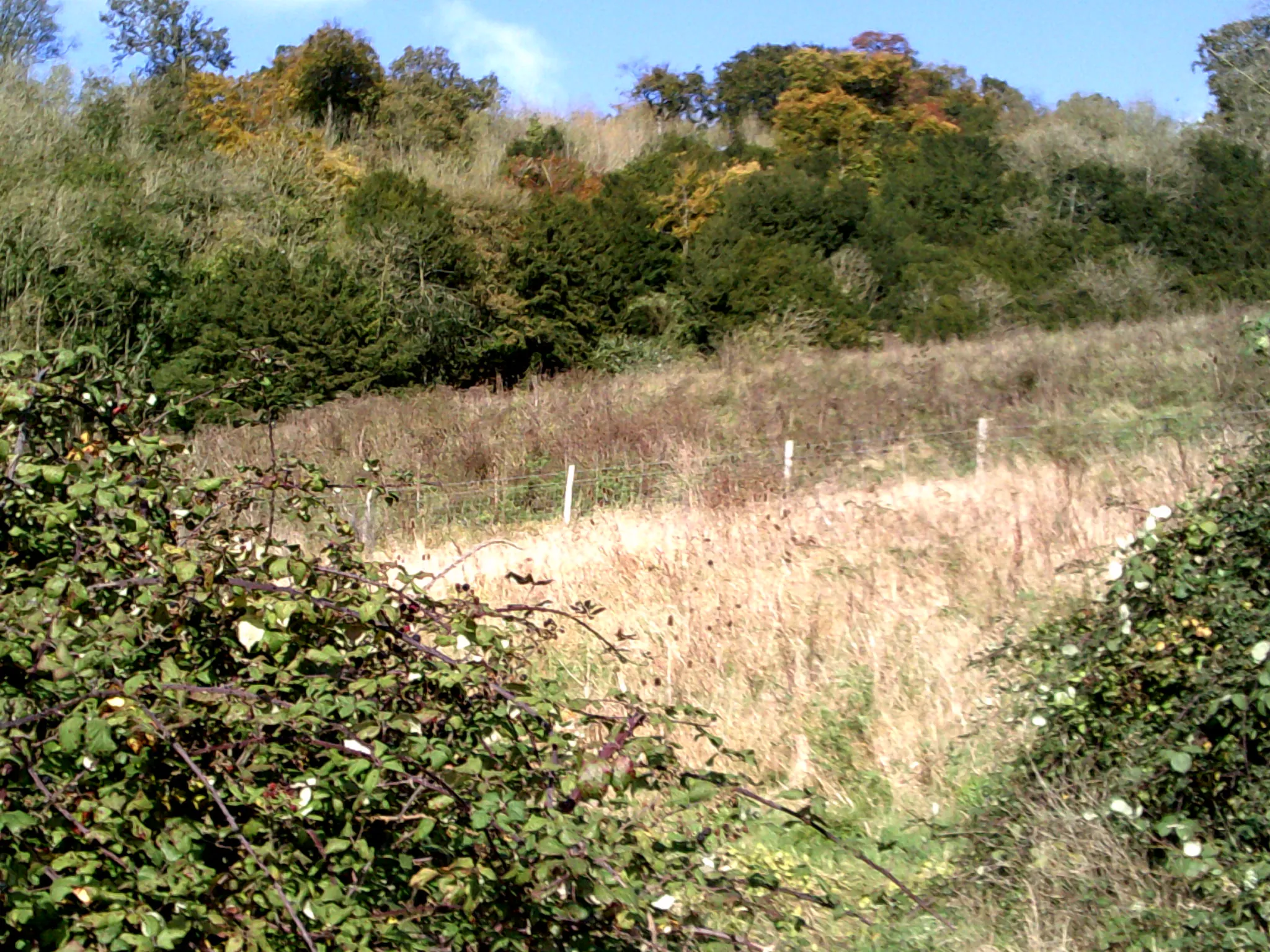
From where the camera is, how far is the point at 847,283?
32.3 meters

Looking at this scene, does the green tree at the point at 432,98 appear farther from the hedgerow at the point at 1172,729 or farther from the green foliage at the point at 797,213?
the hedgerow at the point at 1172,729

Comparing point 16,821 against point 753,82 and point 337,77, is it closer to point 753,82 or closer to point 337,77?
point 337,77

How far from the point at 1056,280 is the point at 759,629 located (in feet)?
88.2

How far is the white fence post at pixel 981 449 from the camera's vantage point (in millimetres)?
11820

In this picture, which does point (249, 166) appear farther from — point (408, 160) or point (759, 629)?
point (759, 629)

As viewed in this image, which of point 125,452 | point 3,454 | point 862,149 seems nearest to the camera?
point 3,454

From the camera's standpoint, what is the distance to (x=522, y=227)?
34.3m

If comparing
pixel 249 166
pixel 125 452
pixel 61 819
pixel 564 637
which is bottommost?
pixel 564 637

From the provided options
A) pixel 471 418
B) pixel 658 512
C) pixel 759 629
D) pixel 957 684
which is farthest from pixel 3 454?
pixel 471 418

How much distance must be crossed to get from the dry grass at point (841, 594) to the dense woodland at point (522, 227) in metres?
17.9

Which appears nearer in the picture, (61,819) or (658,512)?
(61,819)

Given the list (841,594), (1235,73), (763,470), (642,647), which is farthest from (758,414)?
(1235,73)

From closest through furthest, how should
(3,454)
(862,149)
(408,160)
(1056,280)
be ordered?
(3,454), (1056,280), (408,160), (862,149)

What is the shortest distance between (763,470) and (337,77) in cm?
3589
